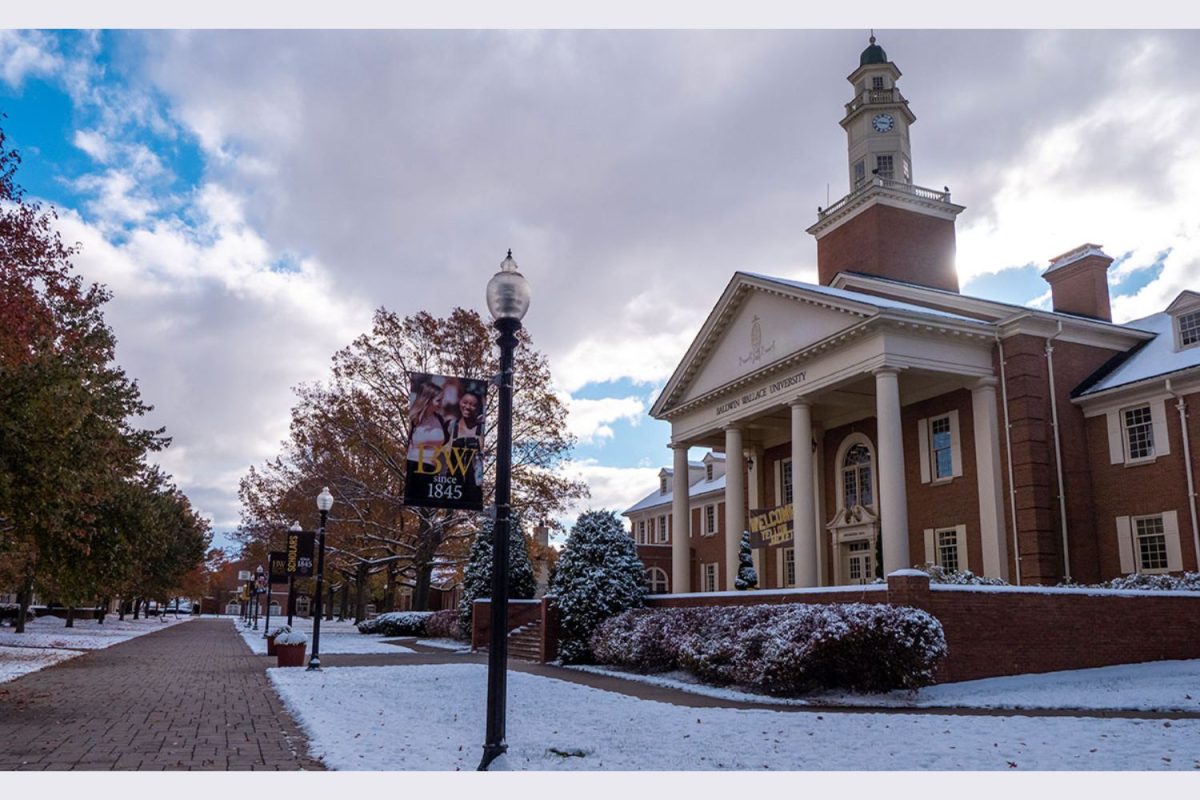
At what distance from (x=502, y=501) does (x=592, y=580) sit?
1573cm

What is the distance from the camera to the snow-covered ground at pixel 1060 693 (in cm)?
1373

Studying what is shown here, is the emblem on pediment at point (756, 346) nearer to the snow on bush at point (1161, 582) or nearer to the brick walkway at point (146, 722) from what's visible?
the snow on bush at point (1161, 582)

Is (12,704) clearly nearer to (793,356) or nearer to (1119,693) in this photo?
(1119,693)

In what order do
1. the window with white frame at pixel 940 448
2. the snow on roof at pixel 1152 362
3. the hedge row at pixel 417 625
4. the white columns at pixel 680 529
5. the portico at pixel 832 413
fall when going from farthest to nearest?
the hedge row at pixel 417 625 < the white columns at pixel 680 529 < the window with white frame at pixel 940 448 < the portico at pixel 832 413 < the snow on roof at pixel 1152 362

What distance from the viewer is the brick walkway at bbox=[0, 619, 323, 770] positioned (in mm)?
8945

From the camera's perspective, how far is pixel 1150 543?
22812 mm

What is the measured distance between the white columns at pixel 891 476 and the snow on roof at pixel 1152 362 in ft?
17.5

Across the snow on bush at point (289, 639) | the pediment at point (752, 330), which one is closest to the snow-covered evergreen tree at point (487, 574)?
the pediment at point (752, 330)

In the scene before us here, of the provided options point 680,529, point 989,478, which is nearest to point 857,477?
point 680,529

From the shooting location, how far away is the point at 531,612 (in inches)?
1150

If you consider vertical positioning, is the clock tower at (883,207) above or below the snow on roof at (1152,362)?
above

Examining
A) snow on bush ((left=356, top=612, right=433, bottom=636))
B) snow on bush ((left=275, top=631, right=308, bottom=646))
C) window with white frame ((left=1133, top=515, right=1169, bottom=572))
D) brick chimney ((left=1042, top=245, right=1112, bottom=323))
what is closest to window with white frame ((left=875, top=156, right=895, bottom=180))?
brick chimney ((left=1042, top=245, right=1112, bottom=323))

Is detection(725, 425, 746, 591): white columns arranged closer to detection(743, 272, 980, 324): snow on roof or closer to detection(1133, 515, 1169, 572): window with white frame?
detection(743, 272, 980, 324): snow on roof

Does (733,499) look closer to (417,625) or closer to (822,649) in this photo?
(822,649)
